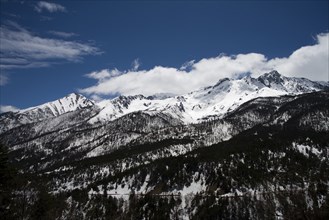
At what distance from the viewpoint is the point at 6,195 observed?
44.5 metres

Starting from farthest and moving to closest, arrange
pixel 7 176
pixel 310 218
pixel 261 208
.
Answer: pixel 261 208 < pixel 7 176 < pixel 310 218

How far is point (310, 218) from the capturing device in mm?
28219

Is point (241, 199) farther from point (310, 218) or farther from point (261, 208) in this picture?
point (310, 218)

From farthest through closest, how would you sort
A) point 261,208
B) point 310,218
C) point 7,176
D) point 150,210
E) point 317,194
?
1. point 150,210
2. point 317,194
3. point 261,208
4. point 7,176
5. point 310,218

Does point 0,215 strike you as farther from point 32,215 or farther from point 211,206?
point 211,206

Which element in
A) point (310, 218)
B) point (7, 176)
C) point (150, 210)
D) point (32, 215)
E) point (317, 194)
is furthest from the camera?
point (150, 210)

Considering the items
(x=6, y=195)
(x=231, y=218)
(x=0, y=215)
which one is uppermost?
(x=6, y=195)

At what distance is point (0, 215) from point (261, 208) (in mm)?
154122

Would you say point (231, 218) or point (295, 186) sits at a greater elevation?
point (295, 186)

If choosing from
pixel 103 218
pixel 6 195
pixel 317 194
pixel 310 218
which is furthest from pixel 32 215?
pixel 317 194

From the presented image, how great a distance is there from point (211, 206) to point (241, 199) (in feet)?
62.2

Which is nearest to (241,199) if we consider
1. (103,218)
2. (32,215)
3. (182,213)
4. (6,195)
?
(182,213)

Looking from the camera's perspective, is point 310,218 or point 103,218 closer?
point 310,218

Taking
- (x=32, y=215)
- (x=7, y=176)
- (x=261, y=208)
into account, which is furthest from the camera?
(x=261, y=208)
